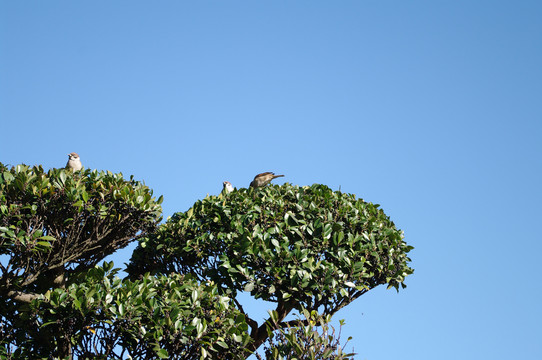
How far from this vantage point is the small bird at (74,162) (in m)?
13.4

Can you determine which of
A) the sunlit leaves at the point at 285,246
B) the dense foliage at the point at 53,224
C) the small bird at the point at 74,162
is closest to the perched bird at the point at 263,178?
the sunlit leaves at the point at 285,246

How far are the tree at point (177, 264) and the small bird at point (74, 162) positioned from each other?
57.9 inches

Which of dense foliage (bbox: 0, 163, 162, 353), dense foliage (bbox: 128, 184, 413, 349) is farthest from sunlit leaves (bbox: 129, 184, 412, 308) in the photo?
dense foliage (bbox: 0, 163, 162, 353)

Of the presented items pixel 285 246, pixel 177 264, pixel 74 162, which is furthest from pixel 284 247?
pixel 74 162

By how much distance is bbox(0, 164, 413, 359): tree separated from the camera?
32.6 feet

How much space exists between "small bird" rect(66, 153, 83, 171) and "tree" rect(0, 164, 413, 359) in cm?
147

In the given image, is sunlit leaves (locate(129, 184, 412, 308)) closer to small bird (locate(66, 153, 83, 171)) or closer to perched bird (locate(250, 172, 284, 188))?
perched bird (locate(250, 172, 284, 188))

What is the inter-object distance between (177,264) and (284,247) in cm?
277

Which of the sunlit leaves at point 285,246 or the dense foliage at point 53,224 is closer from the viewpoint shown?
the dense foliage at point 53,224

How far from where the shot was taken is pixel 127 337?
390 inches

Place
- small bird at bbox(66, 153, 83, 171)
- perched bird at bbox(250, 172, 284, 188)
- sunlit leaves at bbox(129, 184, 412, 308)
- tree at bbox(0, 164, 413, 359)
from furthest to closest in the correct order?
perched bird at bbox(250, 172, 284, 188), small bird at bbox(66, 153, 83, 171), sunlit leaves at bbox(129, 184, 412, 308), tree at bbox(0, 164, 413, 359)

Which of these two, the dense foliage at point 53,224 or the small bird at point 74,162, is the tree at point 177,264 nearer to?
the dense foliage at point 53,224

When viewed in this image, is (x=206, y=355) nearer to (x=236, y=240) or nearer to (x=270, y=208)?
(x=236, y=240)

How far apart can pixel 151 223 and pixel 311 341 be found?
15.2ft
